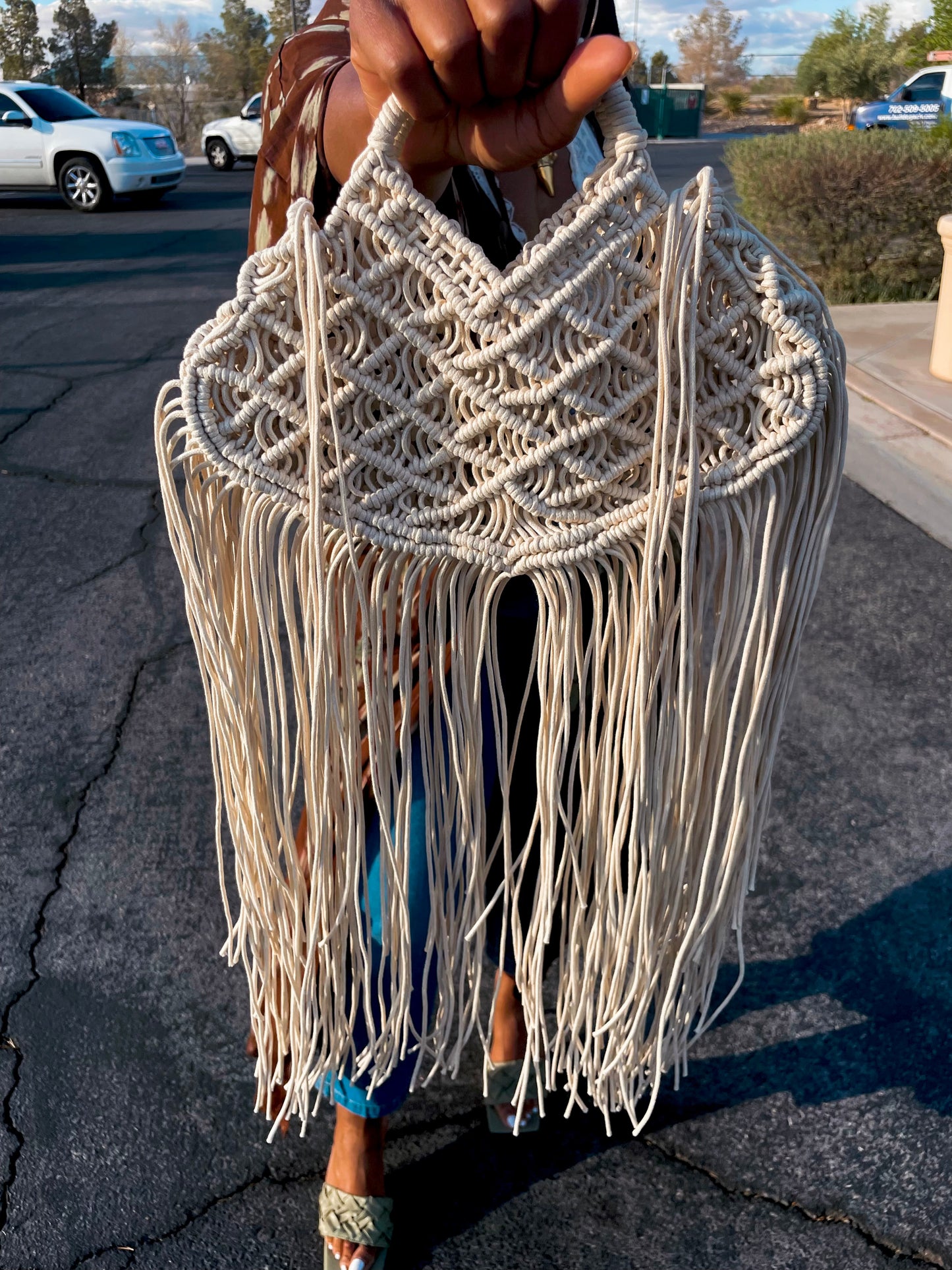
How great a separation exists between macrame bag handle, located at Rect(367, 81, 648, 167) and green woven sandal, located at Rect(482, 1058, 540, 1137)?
1245 mm

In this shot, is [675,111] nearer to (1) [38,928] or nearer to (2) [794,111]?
(2) [794,111]

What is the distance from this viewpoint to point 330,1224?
4.54 ft

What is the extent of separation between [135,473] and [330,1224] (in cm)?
327

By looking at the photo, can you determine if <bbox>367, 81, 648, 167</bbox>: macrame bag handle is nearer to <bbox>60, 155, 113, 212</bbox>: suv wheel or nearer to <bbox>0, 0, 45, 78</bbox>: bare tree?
<bbox>60, 155, 113, 212</bbox>: suv wheel

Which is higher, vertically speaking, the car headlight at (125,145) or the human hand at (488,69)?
the human hand at (488,69)

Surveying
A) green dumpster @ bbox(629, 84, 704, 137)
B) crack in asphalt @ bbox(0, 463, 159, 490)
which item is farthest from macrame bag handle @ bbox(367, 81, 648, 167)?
green dumpster @ bbox(629, 84, 704, 137)

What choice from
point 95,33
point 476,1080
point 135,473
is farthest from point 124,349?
point 95,33

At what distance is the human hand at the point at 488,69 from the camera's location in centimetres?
73

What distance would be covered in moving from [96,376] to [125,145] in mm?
7263

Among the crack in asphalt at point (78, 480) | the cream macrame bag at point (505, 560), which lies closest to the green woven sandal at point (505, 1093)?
the cream macrame bag at point (505, 560)

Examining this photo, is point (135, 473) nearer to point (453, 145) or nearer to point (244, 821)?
point (244, 821)

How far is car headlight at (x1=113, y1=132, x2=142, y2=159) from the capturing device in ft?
36.3

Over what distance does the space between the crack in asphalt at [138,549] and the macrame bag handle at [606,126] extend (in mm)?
2633

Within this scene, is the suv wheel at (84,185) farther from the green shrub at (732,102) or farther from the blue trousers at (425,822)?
the green shrub at (732,102)
